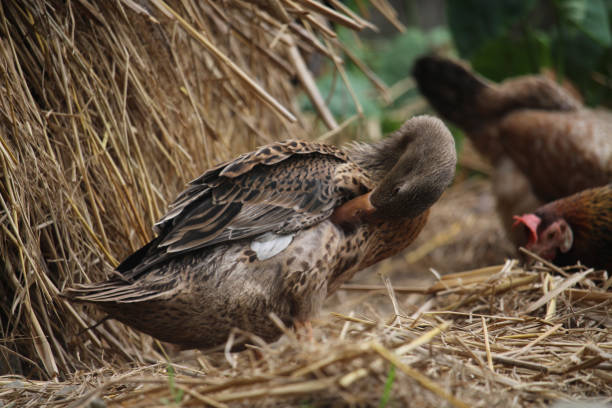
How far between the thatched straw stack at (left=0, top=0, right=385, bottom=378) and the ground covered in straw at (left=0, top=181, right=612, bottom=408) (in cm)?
26

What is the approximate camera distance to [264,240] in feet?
7.43

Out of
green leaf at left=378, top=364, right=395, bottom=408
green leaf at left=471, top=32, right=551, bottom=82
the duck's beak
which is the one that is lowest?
green leaf at left=471, top=32, right=551, bottom=82

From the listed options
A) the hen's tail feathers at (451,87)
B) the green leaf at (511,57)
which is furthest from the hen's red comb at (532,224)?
the green leaf at (511,57)

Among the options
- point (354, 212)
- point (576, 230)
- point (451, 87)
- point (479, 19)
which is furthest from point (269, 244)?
point (479, 19)

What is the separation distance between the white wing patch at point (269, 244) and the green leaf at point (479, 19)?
3.64 m

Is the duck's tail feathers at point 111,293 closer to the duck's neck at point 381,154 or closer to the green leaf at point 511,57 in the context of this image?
the duck's neck at point 381,154

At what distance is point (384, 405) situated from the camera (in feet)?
5.02

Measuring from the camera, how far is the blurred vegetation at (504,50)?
5.18m

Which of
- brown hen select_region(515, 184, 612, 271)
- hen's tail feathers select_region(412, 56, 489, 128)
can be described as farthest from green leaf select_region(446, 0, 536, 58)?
brown hen select_region(515, 184, 612, 271)

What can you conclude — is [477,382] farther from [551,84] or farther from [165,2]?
[551,84]

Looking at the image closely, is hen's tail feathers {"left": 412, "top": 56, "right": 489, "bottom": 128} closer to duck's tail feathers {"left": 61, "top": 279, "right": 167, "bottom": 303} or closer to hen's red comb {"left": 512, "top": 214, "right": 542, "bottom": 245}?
hen's red comb {"left": 512, "top": 214, "right": 542, "bottom": 245}

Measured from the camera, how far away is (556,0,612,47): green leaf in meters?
5.12

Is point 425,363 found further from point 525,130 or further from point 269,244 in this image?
point 525,130

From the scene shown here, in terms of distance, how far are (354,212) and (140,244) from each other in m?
1.09
